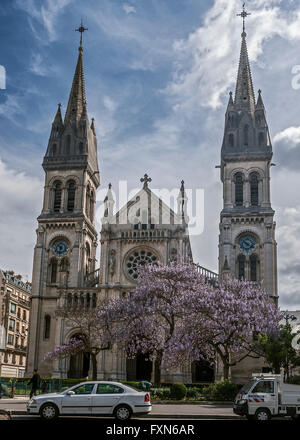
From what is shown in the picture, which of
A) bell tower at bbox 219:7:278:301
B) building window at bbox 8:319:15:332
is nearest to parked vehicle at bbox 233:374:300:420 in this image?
bell tower at bbox 219:7:278:301

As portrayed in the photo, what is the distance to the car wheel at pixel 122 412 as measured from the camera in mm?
18016

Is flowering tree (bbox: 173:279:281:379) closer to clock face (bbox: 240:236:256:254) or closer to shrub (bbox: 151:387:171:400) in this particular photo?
shrub (bbox: 151:387:171:400)

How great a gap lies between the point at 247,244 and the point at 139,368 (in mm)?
15591

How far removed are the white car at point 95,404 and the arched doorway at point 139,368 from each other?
3184 centimetres

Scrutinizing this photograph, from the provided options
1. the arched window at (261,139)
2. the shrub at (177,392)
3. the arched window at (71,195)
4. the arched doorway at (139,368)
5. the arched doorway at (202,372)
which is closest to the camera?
the shrub at (177,392)

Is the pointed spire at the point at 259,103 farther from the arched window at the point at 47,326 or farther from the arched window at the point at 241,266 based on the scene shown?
the arched window at the point at 47,326

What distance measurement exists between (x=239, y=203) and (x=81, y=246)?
1631 cm

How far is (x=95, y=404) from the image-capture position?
59.9 feet

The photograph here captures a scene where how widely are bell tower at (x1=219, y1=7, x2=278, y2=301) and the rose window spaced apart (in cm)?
679

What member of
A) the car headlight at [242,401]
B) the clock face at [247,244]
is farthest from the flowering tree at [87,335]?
the car headlight at [242,401]

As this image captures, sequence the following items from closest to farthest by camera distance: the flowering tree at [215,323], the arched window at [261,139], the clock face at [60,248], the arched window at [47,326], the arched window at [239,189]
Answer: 1. the flowering tree at [215,323]
2. the arched window at [47,326]
3. the arched window at [239,189]
4. the clock face at [60,248]
5. the arched window at [261,139]

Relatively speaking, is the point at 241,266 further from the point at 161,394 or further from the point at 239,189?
the point at 161,394

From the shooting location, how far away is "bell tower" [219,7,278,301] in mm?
50656

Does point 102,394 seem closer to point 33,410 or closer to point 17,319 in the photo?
point 33,410
